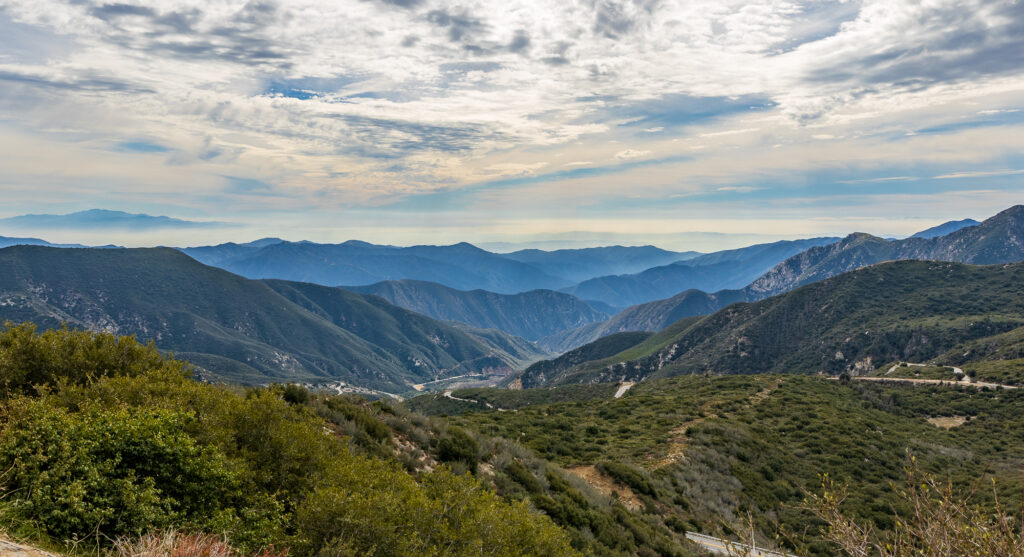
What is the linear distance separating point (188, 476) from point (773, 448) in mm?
31200

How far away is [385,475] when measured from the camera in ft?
29.3

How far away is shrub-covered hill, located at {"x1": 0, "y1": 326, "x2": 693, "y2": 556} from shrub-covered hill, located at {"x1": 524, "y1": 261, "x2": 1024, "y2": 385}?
120 m

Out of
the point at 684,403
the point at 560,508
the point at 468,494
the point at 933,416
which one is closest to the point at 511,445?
the point at 560,508

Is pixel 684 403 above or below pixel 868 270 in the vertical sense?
below

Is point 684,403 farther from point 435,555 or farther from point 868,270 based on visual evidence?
point 868,270

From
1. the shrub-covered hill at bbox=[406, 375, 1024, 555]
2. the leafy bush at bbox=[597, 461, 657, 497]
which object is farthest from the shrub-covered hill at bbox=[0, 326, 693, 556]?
the leafy bush at bbox=[597, 461, 657, 497]

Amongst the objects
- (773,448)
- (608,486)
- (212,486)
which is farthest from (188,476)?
(773,448)

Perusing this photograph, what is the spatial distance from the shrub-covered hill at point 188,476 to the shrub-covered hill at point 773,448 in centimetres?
776

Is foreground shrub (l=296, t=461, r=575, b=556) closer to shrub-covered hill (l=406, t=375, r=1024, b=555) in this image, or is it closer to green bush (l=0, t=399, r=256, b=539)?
green bush (l=0, t=399, r=256, b=539)

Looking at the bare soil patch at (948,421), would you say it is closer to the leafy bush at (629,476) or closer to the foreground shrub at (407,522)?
the leafy bush at (629,476)

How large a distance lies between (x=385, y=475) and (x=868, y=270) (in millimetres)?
186123

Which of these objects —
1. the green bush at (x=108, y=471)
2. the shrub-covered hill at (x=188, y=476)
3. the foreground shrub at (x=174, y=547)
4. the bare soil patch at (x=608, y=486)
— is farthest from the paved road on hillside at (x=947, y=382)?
the green bush at (x=108, y=471)

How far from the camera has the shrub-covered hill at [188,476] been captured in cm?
644

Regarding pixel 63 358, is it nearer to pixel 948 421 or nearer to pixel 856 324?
pixel 948 421
